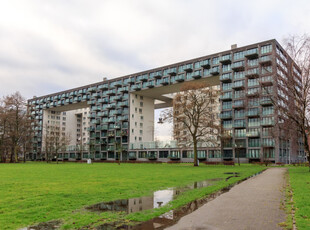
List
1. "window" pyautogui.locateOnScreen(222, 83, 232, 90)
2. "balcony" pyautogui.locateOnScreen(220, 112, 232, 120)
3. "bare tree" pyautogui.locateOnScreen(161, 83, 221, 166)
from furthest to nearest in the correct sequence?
"window" pyautogui.locateOnScreen(222, 83, 232, 90), "balcony" pyautogui.locateOnScreen(220, 112, 232, 120), "bare tree" pyautogui.locateOnScreen(161, 83, 221, 166)

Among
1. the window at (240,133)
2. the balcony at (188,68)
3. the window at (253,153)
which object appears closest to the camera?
the window at (253,153)

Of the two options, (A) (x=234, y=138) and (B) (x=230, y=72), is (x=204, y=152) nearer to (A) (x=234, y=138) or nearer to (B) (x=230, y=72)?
(A) (x=234, y=138)

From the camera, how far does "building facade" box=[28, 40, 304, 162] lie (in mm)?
71875

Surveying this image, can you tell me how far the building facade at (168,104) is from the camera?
7188 centimetres

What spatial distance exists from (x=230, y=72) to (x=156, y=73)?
27140 mm

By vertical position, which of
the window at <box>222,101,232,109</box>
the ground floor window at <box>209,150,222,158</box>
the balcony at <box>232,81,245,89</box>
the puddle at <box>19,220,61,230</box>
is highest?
the balcony at <box>232,81,245,89</box>

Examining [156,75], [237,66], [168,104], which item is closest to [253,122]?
[237,66]

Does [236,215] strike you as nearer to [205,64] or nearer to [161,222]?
[161,222]

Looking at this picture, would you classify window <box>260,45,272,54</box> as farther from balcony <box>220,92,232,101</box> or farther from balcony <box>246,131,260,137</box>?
balcony <box>246,131,260,137</box>

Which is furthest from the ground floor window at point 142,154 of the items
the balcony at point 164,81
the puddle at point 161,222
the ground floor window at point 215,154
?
the puddle at point 161,222

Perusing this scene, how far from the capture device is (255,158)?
235 feet

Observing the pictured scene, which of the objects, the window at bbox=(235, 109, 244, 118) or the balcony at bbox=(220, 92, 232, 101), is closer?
the window at bbox=(235, 109, 244, 118)

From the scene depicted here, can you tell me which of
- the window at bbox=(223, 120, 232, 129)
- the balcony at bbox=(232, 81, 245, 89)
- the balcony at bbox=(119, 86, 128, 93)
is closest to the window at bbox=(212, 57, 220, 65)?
the balcony at bbox=(232, 81, 245, 89)

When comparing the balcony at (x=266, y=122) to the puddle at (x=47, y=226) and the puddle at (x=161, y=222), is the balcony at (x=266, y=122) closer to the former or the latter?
the puddle at (x=161, y=222)
